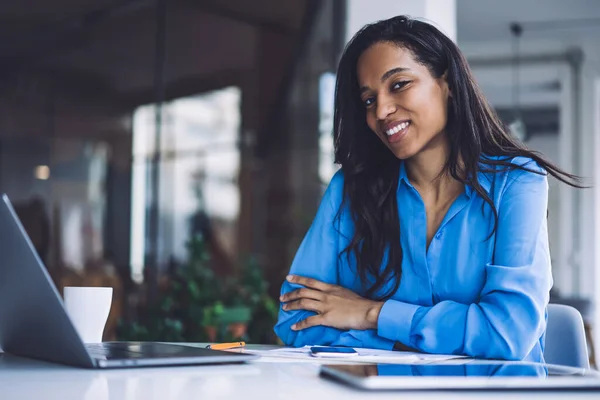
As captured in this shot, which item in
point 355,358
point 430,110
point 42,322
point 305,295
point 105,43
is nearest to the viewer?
point 42,322

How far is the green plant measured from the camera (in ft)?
12.4

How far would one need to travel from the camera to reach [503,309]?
1.46 metres

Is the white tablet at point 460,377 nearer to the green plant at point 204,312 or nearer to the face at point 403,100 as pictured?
the face at point 403,100

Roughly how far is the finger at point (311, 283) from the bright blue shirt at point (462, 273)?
17mm

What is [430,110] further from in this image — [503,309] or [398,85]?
[503,309]

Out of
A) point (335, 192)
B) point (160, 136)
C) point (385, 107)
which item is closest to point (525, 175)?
point (385, 107)

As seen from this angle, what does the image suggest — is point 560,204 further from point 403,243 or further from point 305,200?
point 403,243

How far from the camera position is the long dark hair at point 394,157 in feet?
5.80

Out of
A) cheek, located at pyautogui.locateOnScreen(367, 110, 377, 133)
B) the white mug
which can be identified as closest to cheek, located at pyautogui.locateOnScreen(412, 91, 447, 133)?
cheek, located at pyautogui.locateOnScreen(367, 110, 377, 133)

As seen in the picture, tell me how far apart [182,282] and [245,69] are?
1.75 meters

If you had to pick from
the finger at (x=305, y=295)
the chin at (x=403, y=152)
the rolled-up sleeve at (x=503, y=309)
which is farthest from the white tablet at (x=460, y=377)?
the chin at (x=403, y=152)

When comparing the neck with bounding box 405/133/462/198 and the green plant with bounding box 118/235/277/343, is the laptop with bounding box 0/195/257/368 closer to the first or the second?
the neck with bounding box 405/133/462/198

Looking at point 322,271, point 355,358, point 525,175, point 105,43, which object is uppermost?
point 105,43

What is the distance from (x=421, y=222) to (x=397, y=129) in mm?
225
